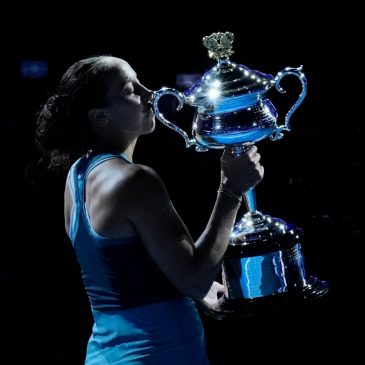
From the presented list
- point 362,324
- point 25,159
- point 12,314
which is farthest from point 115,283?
point 25,159

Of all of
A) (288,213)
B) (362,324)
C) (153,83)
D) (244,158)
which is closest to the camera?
(244,158)

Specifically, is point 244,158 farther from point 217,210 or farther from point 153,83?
point 153,83

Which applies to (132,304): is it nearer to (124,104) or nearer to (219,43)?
(124,104)

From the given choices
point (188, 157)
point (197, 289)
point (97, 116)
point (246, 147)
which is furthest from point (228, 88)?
point (188, 157)

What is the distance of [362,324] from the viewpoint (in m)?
2.57

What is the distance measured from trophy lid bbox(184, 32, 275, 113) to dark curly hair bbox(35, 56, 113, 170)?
20 cm

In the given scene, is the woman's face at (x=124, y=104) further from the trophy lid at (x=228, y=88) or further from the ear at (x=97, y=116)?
the trophy lid at (x=228, y=88)

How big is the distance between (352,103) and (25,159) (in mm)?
1836

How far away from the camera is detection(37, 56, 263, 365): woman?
1062 mm

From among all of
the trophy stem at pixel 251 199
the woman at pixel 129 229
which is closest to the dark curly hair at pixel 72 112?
the woman at pixel 129 229

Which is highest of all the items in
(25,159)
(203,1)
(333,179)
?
(203,1)

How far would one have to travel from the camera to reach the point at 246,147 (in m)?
1.27

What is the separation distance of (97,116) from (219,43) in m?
0.33

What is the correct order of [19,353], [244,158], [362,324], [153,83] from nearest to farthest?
1. [244,158]
2. [362,324]
3. [19,353]
4. [153,83]
